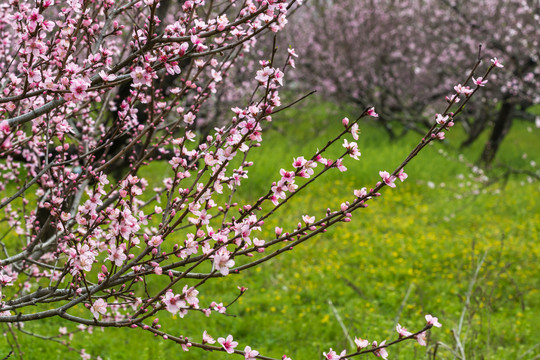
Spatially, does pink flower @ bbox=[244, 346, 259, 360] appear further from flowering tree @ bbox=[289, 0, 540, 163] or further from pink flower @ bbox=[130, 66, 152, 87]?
flowering tree @ bbox=[289, 0, 540, 163]

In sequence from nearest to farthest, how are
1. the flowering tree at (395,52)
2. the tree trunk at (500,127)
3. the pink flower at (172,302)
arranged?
the pink flower at (172,302)
the tree trunk at (500,127)
the flowering tree at (395,52)

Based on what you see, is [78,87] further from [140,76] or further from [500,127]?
[500,127]

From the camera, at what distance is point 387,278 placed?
23.1ft

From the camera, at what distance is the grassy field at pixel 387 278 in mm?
5016

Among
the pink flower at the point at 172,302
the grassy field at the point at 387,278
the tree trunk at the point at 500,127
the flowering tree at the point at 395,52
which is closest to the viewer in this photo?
the pink flower at the point at 172,302

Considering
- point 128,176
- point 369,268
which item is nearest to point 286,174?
point 128,176

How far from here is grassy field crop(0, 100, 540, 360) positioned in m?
5.02

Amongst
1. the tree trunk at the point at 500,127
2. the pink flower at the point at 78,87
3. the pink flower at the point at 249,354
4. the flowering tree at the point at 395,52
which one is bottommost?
the pink flower at the point at 249,354

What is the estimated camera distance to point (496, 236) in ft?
27.5

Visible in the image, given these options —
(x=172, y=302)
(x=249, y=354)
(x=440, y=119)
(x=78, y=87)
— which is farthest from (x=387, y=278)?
(x=78, y=87)

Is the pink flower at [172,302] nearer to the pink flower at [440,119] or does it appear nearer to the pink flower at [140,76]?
the pink flower at [140,76]

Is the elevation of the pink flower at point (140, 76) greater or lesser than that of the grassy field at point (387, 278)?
lesser

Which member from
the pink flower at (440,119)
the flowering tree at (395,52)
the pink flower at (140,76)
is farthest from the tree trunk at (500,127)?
the pink flower at (140,76)

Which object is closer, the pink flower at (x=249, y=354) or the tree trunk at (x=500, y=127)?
the pink flower at (x=249, y=354)
